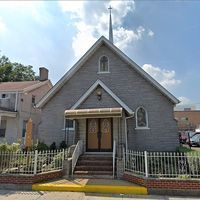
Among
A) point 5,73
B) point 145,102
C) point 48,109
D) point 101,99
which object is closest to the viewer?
point 101,99

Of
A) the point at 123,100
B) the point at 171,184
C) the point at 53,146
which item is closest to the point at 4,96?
the point at 53,146

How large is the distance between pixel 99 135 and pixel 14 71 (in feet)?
113

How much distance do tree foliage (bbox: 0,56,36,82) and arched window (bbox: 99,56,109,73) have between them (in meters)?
29.8

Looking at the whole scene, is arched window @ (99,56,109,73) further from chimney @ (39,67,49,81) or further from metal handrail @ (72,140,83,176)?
chimney @ (39,67,49,81)

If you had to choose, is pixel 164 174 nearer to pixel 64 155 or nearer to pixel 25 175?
pixel 64 155

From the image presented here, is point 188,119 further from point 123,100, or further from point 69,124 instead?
point 69,124

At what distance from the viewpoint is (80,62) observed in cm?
1616

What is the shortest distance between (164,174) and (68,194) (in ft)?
13.0

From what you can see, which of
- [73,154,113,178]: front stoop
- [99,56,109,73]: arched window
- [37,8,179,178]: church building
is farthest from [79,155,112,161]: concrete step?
[99,56,109,73]: arched window

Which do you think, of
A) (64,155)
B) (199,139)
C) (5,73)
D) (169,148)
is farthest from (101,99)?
(5,73)

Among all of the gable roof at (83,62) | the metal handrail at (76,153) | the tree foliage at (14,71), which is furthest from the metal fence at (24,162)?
the tree foliage at (14,71)

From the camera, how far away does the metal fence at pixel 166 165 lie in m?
8.56

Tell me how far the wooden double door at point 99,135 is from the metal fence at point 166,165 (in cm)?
362

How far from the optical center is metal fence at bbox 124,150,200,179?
856cm
